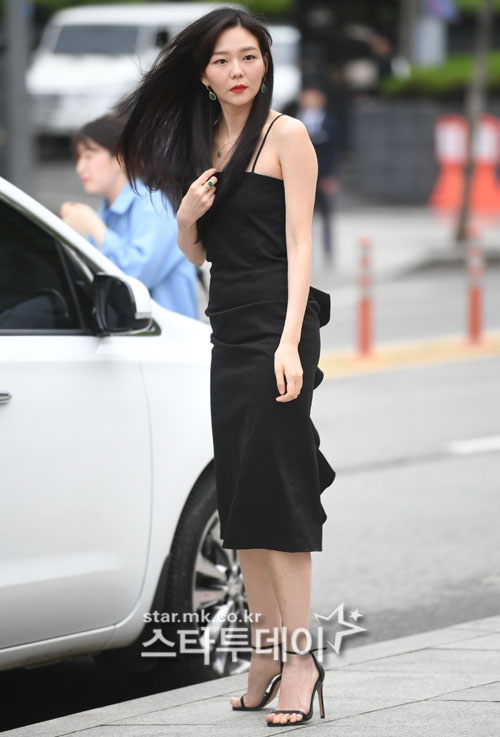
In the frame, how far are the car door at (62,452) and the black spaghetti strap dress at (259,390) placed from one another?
51 centimetres

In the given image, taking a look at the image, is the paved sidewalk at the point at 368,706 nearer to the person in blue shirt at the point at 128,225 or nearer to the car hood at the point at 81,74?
the person in blue shirt at the point at 128,225

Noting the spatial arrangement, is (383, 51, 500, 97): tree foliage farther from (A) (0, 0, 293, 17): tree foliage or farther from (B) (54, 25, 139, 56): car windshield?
(A) (0, 0, 293, 17): tree foliage

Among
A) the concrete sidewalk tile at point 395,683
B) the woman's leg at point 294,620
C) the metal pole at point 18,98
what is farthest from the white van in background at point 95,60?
the woman's leg at point 294,620

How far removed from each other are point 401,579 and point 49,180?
18.4 m

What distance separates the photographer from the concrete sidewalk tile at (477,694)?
401 cm

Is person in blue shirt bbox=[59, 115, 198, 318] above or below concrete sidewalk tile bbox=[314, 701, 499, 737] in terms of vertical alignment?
above

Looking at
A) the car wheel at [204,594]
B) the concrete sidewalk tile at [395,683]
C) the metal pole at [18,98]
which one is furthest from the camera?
the metal pole at [18,98]

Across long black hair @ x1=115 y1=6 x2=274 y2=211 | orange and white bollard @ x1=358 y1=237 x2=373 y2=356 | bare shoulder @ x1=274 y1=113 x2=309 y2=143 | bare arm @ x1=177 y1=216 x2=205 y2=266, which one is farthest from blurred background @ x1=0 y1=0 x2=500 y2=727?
bare arm @ x1=177 y1=216 x2=205 y2=266

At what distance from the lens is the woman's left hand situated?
12.2 feet

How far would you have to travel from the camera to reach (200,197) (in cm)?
381

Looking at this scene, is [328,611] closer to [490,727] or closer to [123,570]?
[123,570]

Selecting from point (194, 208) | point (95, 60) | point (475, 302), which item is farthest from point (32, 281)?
point (95, 60)

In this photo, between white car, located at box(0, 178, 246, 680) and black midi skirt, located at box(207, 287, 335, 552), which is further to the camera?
white car, located at box(0, 178, 246, 680)

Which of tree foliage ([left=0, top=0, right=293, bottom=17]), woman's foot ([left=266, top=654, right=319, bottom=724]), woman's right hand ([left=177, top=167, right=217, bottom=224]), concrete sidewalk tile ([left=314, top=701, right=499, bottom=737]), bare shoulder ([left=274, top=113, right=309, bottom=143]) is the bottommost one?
concrete sidewalk tile ([left=314, top=701, right=499, bottom=737])
